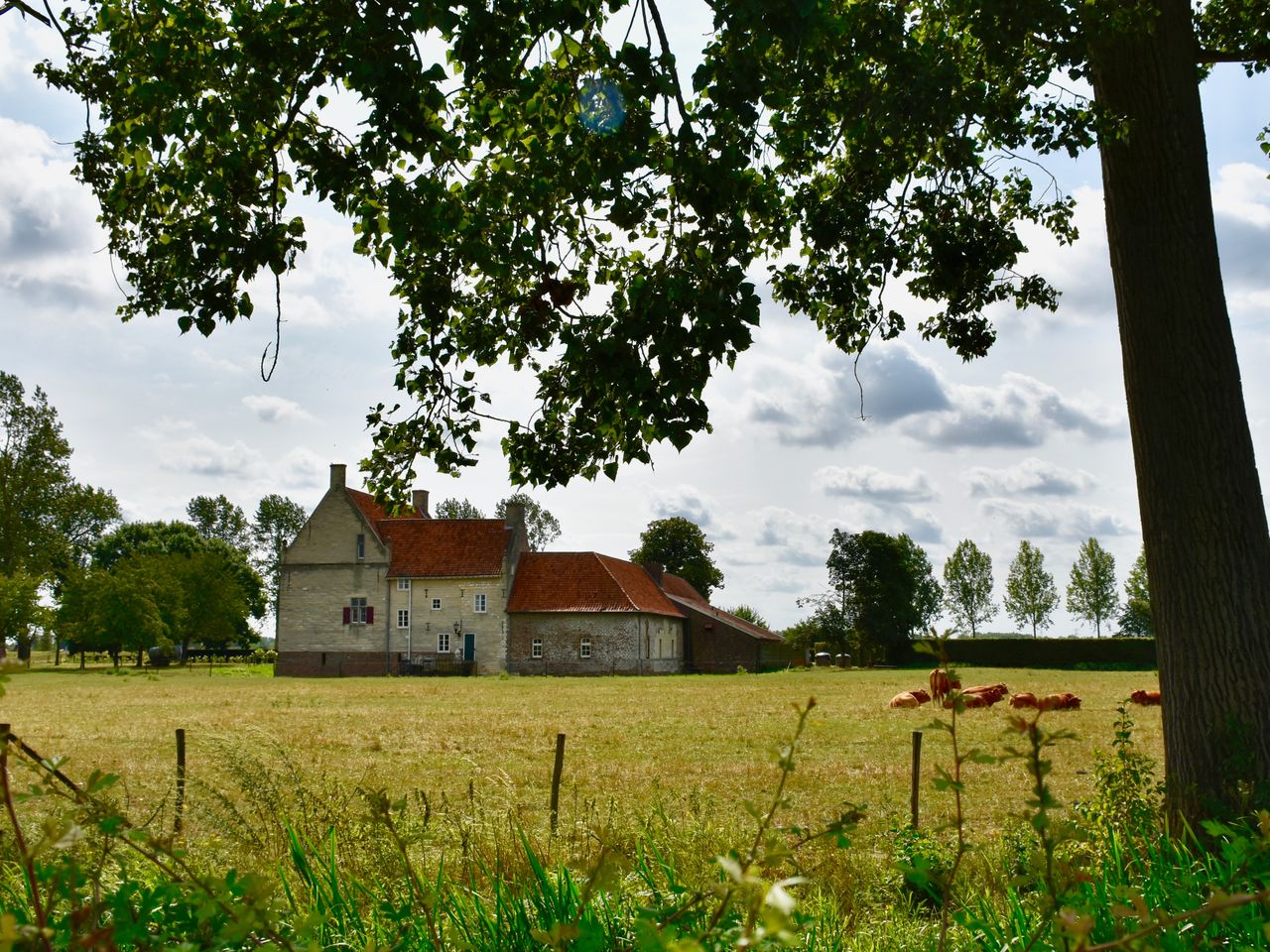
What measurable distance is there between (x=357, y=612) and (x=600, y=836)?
58.0 meters

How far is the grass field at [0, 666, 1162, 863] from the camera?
9766 millimetres

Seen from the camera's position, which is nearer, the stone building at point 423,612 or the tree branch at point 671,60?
the tree branch at point 671,60

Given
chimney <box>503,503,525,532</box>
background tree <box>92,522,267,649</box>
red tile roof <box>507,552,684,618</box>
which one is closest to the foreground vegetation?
red tile roof <box>507,552,684,618</box>

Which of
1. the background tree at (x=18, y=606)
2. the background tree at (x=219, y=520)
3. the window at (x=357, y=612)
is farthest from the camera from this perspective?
the background tree at (x=219, y=520)

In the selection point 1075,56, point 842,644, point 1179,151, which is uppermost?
point 1075,56

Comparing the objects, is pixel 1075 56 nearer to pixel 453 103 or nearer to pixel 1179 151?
pixel 1179 151

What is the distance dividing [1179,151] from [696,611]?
6218 cm

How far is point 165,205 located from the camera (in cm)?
689

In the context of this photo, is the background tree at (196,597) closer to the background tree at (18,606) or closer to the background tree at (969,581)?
the background tree at (18,606)

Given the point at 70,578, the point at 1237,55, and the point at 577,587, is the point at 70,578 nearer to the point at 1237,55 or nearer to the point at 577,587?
the point at 577,587

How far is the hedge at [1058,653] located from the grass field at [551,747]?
1044 inches

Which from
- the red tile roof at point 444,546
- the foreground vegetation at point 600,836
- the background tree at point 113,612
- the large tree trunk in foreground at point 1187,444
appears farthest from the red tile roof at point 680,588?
the large tree trunk in foreground at point 1187,444

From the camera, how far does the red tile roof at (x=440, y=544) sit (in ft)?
192

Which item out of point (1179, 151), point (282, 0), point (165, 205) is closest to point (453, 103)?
point (282, 0)
